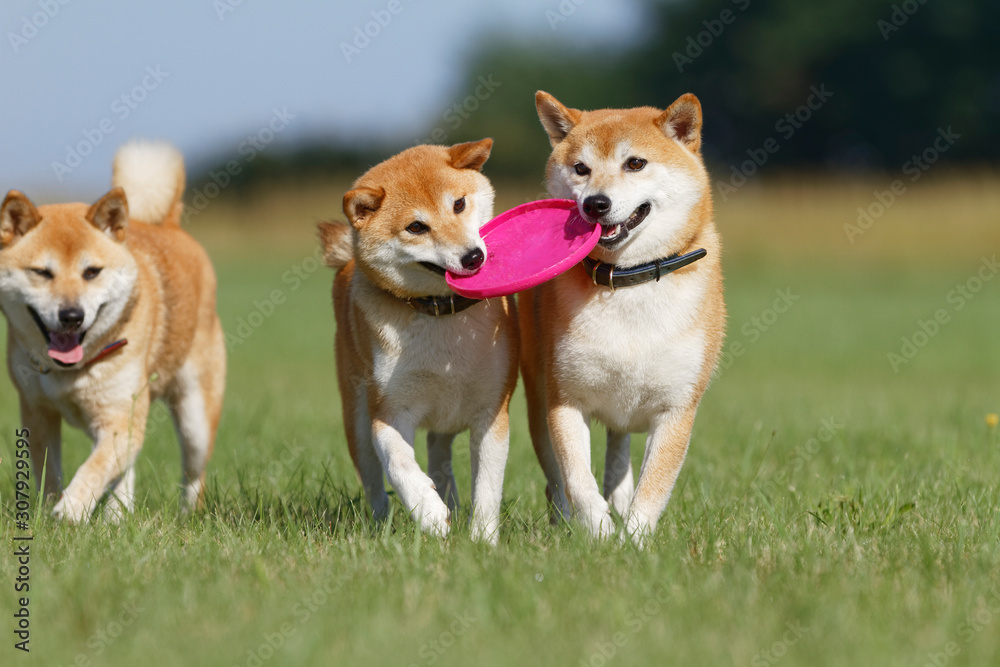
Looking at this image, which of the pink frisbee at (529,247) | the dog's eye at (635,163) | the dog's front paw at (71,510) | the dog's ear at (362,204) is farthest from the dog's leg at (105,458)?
the dog's eye at (635,163)

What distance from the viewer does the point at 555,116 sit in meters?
4.37

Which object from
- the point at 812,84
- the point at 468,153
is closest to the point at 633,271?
the point at 468,153

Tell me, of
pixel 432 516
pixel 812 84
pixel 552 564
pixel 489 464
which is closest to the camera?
pixel 552 564

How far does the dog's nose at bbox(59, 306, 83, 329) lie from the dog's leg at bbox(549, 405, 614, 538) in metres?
2.17

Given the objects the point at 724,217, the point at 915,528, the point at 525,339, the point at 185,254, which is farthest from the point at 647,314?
the point at 724,217

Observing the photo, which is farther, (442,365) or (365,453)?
(365,453)

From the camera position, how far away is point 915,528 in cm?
380

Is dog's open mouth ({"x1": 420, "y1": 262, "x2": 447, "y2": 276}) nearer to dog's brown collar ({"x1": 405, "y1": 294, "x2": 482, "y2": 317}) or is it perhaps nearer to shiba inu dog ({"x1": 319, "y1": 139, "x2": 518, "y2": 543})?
shiba inu dog ({"x1": 319, "y1": 139, "x2": 518, "y2": 543})

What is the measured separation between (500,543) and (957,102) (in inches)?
1486

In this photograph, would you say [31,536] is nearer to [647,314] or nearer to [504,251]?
[504,251]

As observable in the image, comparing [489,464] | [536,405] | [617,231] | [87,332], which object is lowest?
[536,405]

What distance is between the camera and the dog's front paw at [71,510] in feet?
13.6

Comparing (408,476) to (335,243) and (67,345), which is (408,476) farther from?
(67,345)

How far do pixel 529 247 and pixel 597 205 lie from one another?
0.45 m
